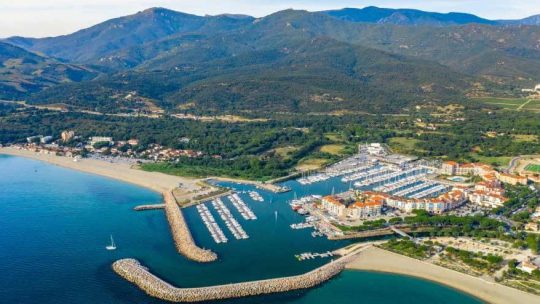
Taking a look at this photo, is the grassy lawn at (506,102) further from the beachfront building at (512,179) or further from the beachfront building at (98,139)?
the beachfront building at (98,139)

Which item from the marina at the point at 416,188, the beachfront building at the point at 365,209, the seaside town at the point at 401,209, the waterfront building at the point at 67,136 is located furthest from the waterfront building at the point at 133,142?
the beachfront building at the point at 365,209

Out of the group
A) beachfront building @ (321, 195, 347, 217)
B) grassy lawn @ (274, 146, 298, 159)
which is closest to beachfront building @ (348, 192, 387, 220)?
beachfront building @ (321, 195, 347, 217)

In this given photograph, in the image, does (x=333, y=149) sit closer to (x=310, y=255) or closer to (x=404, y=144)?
(x=404, y=144)

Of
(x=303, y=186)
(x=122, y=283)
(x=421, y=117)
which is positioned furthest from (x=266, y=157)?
(x=421, y=117)

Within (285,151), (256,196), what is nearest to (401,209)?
(256,196)

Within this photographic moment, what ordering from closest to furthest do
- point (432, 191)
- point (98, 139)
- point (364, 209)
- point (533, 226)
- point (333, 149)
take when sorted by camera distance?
point (533, 226) → point (364, 209) → point (432, 191) → point (333, 149) → point (98, 139)

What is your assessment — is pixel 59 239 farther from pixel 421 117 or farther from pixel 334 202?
pixel 421 117

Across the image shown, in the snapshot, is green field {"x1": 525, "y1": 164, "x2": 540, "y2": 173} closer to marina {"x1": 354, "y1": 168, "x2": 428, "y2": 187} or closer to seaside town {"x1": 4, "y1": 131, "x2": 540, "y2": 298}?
seaside town {"x1": 4, "y1": 131, "x2": 540, "y2": 298}
